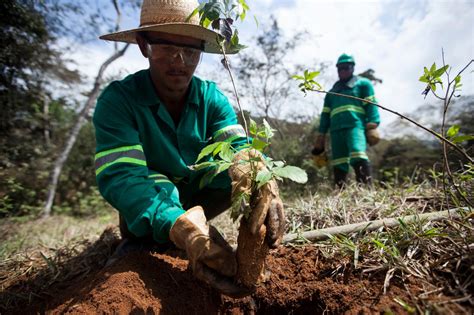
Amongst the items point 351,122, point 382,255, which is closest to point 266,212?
point 382,255

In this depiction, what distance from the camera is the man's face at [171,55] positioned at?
1.87 m

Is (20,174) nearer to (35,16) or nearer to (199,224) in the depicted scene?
(35,16)

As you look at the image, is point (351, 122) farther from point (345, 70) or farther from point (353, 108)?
point (345, 70)

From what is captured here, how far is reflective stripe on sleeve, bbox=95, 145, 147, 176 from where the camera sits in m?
1.67

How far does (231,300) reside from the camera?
1.42m

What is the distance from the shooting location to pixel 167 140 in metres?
2.11

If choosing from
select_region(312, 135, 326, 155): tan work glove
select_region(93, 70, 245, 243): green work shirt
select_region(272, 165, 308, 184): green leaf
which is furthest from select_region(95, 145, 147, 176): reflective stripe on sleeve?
select_region(312, 135, 326, 155): tan work glove

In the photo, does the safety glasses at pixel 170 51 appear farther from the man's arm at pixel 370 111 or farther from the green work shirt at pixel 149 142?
the man's arm at pixel 370 111

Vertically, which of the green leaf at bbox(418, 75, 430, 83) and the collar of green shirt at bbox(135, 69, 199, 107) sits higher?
the collar of green shirt at bbox(135, 69, 199, 107)

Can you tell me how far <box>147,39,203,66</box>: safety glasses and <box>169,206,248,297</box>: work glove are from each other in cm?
116

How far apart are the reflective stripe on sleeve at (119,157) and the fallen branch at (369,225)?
3.28ft

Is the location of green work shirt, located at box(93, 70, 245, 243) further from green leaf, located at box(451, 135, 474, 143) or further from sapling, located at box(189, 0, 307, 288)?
green leaf, located at box(451, 135, 474, 143)

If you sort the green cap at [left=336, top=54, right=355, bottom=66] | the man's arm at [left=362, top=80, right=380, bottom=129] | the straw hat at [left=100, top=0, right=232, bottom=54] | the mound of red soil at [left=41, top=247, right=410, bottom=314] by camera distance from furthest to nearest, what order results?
the green cap at [left=336, top=54, right=355, bottom=66] → the man's arm at [left=362, top=80, right=380, bottom=129] → the straw hat at [left=100, top=0, right=232, bottom=54] → the mound of red soil at [left=41, top=247, right=410, bottom=314]

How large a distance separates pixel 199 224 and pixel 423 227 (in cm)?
105
